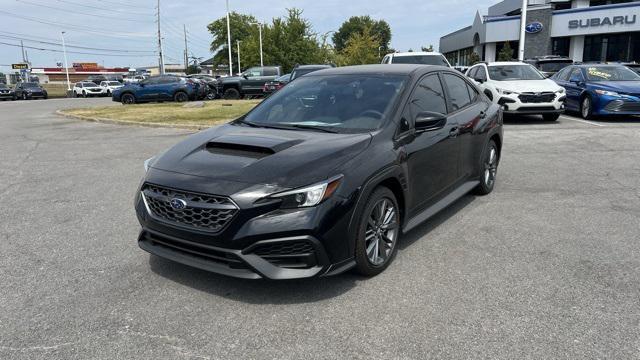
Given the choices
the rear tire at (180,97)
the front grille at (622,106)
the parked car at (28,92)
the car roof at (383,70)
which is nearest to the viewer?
the car roof at (383,70)

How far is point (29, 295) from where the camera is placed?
12.4ft

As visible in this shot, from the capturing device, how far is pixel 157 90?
27.9 meters

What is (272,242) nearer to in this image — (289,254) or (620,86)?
(289,254)

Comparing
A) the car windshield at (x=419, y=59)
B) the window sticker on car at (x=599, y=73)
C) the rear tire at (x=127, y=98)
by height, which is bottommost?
the rear tire at (x=127, y=98)

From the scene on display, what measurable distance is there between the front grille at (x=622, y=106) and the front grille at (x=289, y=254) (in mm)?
12490

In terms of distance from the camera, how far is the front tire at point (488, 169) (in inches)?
241

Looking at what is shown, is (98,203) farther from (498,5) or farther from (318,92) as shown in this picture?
(498,5)

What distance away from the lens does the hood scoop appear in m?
3.81

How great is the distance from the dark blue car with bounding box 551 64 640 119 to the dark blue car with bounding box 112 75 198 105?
1956cm

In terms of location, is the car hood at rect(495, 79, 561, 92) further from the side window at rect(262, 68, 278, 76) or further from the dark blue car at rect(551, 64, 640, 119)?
the side window at rect(262, 68, 278, 76)

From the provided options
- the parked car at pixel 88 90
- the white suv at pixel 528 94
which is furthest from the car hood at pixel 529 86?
the parked car at pixel 88 90

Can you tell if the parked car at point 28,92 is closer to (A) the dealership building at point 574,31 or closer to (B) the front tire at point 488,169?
(A) the dealership building at point 574,31

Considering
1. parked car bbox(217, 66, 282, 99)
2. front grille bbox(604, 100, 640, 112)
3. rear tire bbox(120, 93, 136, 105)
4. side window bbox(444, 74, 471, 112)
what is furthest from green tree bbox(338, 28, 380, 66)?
side window bbox(444, 74, 471, 112)

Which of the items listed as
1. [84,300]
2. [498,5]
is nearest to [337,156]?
[84,300]
